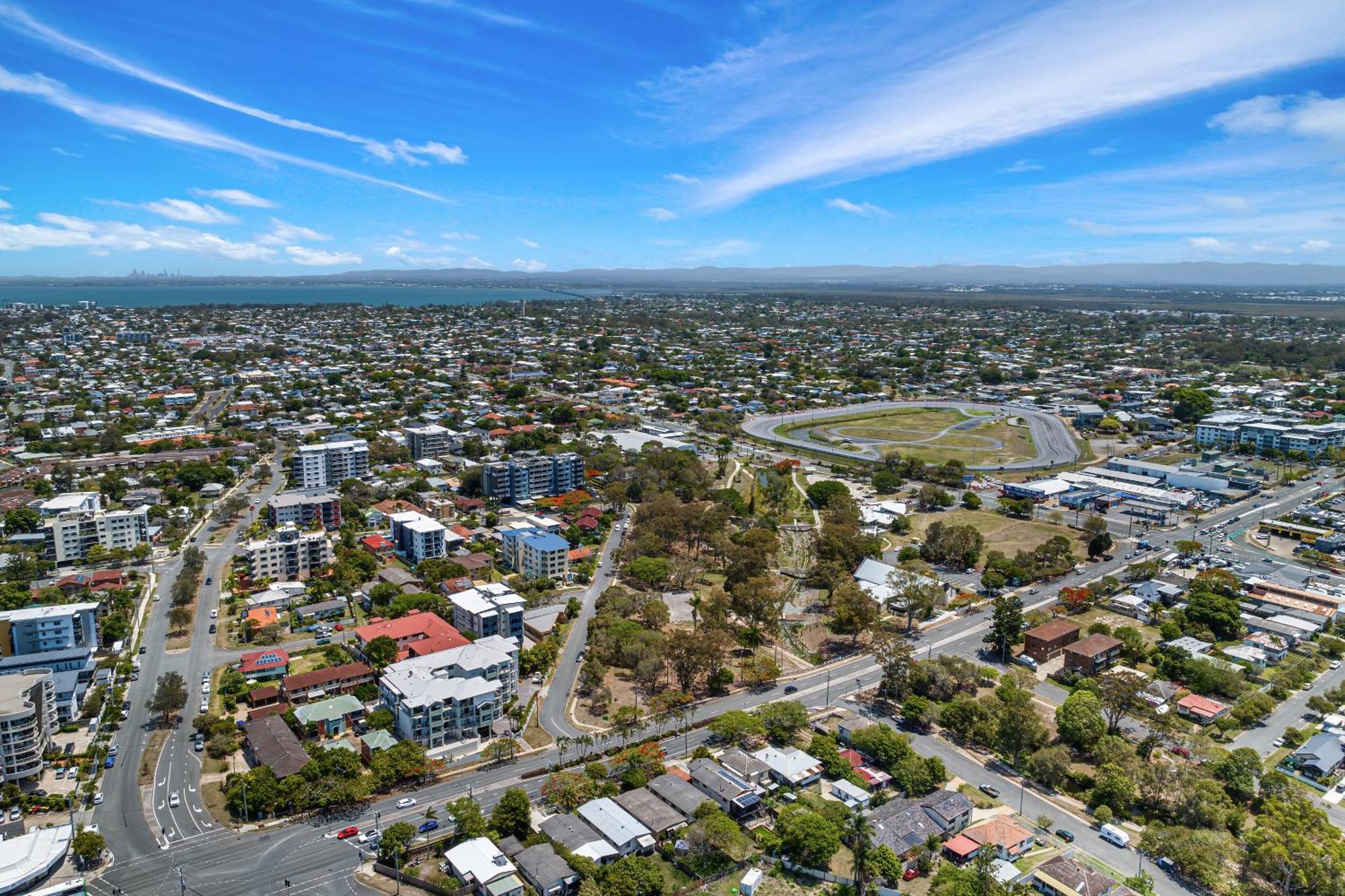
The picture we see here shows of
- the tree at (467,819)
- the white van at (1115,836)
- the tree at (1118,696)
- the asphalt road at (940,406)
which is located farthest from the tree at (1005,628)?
the asphalt road at (940,406)

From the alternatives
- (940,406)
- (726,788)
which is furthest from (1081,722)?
(940,406)

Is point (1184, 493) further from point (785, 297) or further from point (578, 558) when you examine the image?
point (785, 297)

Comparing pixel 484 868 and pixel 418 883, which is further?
pixel 418 883

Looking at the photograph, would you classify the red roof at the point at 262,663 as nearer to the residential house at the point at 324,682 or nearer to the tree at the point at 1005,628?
the residential house at the point at 324,682

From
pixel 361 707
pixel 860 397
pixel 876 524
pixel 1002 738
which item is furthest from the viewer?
pixel 860 397

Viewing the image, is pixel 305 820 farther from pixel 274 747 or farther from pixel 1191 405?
pixel 1191 405

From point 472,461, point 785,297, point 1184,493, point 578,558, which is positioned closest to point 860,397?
point 1184,493
